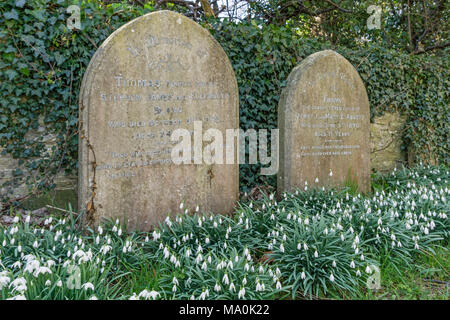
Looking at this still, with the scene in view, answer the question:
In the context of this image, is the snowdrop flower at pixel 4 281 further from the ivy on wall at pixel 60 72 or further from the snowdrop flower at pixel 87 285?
the ivy on wall at pixel 60 72

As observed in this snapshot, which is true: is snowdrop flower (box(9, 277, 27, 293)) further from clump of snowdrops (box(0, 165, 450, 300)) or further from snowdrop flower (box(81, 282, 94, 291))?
snowdrop flower (box(81, 282, 94, 291))

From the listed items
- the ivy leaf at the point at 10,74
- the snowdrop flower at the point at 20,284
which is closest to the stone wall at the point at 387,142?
the ivy leaf at the point at 10,74

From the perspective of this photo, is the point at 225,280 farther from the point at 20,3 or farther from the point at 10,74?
the point at 20,3

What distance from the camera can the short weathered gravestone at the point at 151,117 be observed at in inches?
142

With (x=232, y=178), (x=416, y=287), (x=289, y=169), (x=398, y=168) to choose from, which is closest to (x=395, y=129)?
(x=398, y=168)

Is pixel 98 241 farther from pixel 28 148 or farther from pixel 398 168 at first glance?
pixel 398 168

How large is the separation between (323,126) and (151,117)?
244 centimetres

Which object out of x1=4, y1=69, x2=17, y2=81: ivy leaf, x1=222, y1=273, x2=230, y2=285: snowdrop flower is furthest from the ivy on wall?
x1=222, y1=273, x2=230, y2=285: snowdrop flower

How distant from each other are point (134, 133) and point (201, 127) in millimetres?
799

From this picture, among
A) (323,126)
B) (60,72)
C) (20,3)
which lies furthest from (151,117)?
(323,126)

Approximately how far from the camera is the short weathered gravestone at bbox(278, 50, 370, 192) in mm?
4750

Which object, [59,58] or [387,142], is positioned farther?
[387,142]

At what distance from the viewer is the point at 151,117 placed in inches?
155

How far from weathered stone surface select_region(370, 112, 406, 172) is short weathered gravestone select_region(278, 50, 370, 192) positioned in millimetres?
1664
